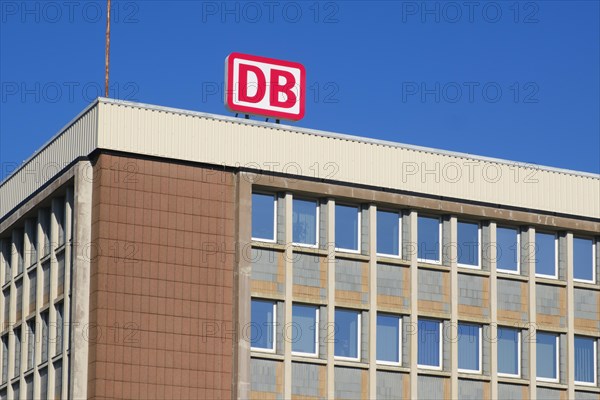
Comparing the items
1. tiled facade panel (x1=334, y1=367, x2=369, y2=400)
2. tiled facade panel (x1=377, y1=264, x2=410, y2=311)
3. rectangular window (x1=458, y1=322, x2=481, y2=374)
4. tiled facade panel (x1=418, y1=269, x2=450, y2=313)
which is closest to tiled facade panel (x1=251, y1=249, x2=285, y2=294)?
tiled facade panel (x1=334, y1=367, x2=369, y2=400)

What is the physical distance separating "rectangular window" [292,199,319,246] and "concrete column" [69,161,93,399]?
6.84 meters

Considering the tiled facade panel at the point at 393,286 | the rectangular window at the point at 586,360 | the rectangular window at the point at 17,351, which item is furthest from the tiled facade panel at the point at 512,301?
the rectangular window at the point at 17,351

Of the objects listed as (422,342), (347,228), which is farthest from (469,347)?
(347,228)

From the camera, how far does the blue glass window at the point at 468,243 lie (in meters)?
54.0

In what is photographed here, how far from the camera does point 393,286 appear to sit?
52.3 meters

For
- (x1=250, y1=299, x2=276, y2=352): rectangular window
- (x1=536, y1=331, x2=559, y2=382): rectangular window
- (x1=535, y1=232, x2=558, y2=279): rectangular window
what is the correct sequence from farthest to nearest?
(x1=535, y1=232, x2=558, y2=279): rectangular window < (x1=536, y1=331, x2=559, y2=382): rectangular window < (x1=250, y1=299, x2=276, y2=352): rectangular window

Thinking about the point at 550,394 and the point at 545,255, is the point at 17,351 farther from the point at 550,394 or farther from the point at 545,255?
the point at 545,255

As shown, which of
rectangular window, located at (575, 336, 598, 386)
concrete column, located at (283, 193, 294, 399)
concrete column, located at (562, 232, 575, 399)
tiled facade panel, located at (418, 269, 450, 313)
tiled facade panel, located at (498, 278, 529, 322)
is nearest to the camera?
concrete column, located at (283, 193, 294, 399)

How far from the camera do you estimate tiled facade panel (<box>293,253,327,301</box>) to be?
5091 cm

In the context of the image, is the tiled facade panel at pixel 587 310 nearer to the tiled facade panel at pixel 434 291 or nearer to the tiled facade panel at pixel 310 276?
the tiled facade panel at pixel 434 291

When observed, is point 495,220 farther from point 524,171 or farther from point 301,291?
point 301,291

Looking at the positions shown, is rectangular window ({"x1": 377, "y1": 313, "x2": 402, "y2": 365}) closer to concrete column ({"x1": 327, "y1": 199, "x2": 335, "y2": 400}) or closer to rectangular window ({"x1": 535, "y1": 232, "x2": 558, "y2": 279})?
concrete column ({"x1": 327, "y1": 199, "x2": 335, "y2": 400})

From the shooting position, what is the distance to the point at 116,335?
4753cm

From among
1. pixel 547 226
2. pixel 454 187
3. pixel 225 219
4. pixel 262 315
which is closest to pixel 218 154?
pixel 225 219
